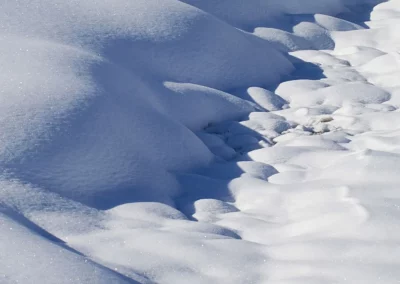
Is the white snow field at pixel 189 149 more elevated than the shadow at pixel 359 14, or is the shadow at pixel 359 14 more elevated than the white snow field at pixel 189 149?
the shadow at pixel 359 14

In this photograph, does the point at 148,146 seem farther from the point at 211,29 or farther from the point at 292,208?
the point at 211,29

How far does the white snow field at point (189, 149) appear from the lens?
7.70ft

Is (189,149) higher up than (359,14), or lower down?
lower down

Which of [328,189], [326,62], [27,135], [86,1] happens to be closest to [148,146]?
[27,135]

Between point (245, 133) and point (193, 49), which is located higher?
point (193, 49)

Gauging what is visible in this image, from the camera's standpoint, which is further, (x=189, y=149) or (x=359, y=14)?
(x=359, y=14)

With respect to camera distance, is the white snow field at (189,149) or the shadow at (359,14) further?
the shadow at (359,14)

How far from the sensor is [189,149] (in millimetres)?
3346

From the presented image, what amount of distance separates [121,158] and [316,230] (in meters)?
0.94

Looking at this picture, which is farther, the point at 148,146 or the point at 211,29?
the point at 211,29

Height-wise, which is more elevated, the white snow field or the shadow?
the shadow

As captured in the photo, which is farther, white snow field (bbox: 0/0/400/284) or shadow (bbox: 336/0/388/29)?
shadow (bbox: 336/0/388/29)

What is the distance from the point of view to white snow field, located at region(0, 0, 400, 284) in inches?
92.4

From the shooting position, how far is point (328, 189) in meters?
2.80
